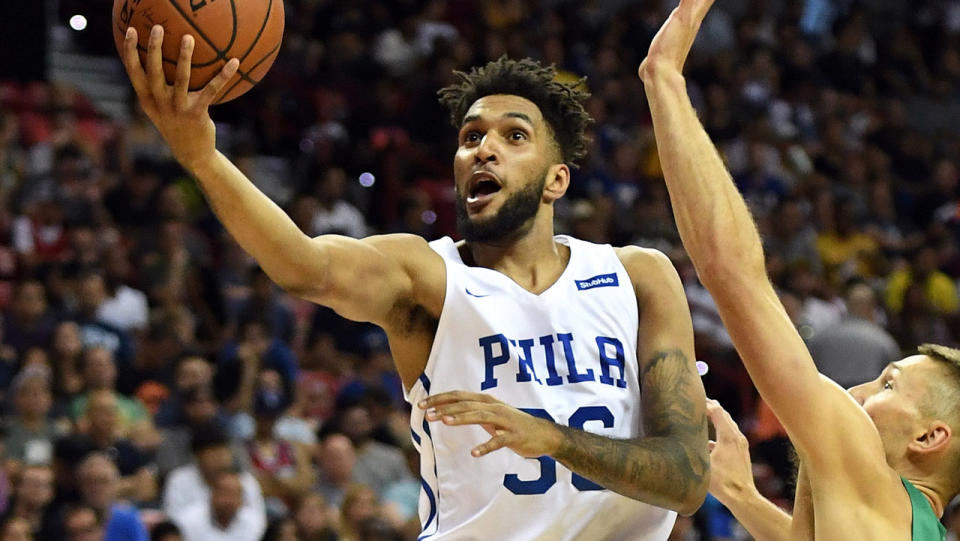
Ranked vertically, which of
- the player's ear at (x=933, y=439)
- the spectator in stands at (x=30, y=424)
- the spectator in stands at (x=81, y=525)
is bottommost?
the spectator in stands at (x=81, y=525)

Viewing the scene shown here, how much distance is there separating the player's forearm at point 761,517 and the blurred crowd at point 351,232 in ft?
2.05

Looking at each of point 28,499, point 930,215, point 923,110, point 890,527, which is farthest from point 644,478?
point 923,110

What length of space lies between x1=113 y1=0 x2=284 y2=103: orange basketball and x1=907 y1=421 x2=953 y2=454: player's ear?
186 cm

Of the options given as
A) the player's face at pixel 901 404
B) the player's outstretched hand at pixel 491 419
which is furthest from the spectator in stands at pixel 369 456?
the player's outstretched hand at pixel 491 419

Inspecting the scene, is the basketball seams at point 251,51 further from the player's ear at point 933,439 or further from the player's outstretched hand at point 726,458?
the player's ear at point 933,439

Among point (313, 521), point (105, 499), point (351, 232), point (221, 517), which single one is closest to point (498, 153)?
point (105, 499)

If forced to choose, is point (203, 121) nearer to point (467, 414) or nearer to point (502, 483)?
point (467, 414)

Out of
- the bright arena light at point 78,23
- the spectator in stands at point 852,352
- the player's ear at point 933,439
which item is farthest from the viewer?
the bright arena light at point 78,23

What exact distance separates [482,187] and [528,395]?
0.62m

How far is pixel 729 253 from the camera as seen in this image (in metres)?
3.05

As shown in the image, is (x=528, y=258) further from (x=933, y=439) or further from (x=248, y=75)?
(x=933, y=439)

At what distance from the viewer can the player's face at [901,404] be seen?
11.2ft

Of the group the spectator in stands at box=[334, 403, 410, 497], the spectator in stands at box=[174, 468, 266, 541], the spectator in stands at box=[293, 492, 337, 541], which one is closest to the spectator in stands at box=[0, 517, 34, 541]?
the spectator in stands at box=[174, 468, 266, 541]

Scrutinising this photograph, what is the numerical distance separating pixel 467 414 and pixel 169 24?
1.08 meters
